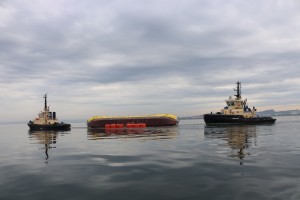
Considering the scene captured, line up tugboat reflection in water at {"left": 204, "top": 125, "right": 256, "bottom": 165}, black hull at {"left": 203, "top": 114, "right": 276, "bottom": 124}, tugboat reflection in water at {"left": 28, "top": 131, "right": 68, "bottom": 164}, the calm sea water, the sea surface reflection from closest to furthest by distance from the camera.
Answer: the calm sea water → tugboat reflection in water at {"left": 204, "top": 125, "right": 256, "bottom": 165} → tugboat reflection in water at {"left": 28, "top": 131, "right": 68, "bottom": 164} → the sea surface reflection → black hull at {"left": 203, "top": 114, "right": 276, "bottom": 124}

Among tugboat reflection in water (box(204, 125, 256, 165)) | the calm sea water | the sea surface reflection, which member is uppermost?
the calm sea water

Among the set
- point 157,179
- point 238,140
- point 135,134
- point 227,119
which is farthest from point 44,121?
point 157,179

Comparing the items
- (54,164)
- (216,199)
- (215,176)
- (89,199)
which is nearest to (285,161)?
(215,176)

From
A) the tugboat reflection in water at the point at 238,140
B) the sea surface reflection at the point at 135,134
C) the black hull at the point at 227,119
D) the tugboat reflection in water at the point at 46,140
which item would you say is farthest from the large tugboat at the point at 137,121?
the tugboat reflection in water at the point at 238,140

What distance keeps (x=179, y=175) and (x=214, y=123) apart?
79489mm

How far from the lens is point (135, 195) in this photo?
11.1m

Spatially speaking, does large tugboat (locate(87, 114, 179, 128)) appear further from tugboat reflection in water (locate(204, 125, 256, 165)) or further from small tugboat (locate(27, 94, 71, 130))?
tugboat reflection in water (locate(204, 125, 256, 165))

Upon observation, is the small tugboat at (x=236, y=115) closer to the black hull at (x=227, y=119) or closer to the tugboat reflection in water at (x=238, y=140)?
the black hull at (x=227, y=119)

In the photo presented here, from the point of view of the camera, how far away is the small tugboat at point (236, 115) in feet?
297

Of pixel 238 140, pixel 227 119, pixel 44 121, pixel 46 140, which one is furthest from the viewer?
pixel 227 119

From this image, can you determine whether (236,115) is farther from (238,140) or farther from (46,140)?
(46,140)

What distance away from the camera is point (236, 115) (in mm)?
91250

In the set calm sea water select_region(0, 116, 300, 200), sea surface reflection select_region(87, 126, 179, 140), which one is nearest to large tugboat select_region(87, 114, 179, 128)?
sea surface reflection select_region(87, 126, 179, 140)

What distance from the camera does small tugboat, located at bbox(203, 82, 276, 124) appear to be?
90562mm
